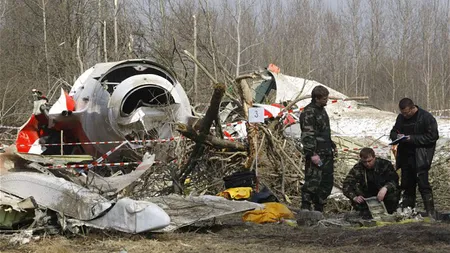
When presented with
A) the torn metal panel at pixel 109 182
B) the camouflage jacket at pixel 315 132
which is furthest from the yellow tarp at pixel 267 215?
the torn metal panel at pixel 109 182

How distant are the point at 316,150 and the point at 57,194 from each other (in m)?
3.24

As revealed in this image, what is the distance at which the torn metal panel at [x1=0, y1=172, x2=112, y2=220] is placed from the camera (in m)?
6.53

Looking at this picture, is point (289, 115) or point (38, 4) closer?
point (289, 115)

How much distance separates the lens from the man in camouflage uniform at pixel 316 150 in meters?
7.94

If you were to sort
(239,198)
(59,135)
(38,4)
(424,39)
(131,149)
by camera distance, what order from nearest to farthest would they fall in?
(239,198) < (131,149) < (59,135) < (38,4) < (424,39)

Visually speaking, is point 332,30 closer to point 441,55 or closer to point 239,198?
point 441,55

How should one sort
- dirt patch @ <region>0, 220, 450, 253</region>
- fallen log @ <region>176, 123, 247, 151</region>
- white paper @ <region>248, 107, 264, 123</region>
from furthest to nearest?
white paper @ <region>248, 107, 264, 123</region> < fallen log @ <region>176, 123, 247, 151</region> < dirt patch @ <region>0, 220, 450, 253</region>

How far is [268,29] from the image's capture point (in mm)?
40188

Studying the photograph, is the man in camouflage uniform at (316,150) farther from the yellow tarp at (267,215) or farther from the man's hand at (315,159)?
the yellow tarp at (267,215)

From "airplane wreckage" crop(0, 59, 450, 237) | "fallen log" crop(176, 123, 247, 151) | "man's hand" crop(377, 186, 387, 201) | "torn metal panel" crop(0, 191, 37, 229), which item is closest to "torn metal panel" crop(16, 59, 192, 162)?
"airplane wreckage" crop(0, 59, 450, 237)

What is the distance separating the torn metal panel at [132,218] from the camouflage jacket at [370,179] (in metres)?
2.56

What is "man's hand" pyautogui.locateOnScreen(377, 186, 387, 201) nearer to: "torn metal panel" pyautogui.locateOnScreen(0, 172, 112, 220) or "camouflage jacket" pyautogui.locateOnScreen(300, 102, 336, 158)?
"camouflage jacket" pyautogui.locateOnScreen(300, 102, 336, 158)

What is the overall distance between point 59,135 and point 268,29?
29242 mm

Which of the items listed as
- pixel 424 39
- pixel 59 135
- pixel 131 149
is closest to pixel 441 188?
pixel 131 149
